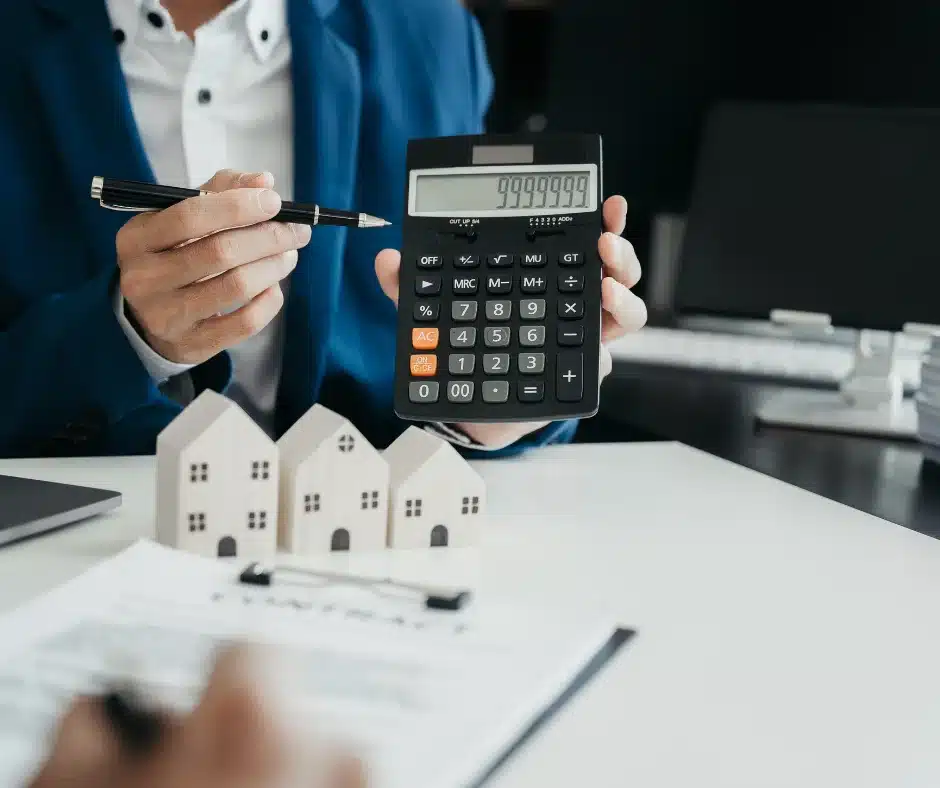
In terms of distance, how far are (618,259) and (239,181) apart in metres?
0.26

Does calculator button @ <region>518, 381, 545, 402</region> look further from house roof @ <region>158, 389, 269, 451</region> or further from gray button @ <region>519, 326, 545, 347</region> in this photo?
house roof @ <region>158, 389, 269, 451</region>

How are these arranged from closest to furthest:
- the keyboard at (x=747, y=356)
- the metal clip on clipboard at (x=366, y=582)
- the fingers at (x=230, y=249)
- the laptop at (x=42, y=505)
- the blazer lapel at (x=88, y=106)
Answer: the metal clip on clipboard at (x=366, y=582)
the laptop at (x=42, y=505)
the fingers at (x=230, y=249)
the blazer lapel at (x=88, y=106)
the keyboard at (x=747, y=356)

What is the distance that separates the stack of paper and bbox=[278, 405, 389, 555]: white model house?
58cm

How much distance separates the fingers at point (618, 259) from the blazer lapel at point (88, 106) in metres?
0.46

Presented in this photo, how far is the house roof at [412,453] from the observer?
0.60 meters

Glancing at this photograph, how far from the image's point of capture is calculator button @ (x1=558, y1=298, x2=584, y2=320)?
28.3 inches

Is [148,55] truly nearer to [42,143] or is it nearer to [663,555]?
[42,143]

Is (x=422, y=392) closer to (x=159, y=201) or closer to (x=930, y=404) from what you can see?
(x=159, y=201)

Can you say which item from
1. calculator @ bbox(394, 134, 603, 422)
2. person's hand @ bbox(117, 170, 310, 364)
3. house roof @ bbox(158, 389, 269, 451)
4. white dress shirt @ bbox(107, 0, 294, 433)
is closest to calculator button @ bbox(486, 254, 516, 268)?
calculator @ bbox(394, 134, 603, 422)

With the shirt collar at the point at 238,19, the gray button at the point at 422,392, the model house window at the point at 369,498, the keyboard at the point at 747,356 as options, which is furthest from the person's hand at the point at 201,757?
the keyboard at the point at 747,356

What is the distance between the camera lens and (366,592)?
485mm

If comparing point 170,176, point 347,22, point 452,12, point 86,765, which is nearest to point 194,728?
point 86,765

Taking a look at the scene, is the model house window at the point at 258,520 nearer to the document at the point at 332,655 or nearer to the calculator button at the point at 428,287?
the document at the point at 332,655

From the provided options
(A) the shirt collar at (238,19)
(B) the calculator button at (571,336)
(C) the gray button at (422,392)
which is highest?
(A) the shirt collar at (238,19)
